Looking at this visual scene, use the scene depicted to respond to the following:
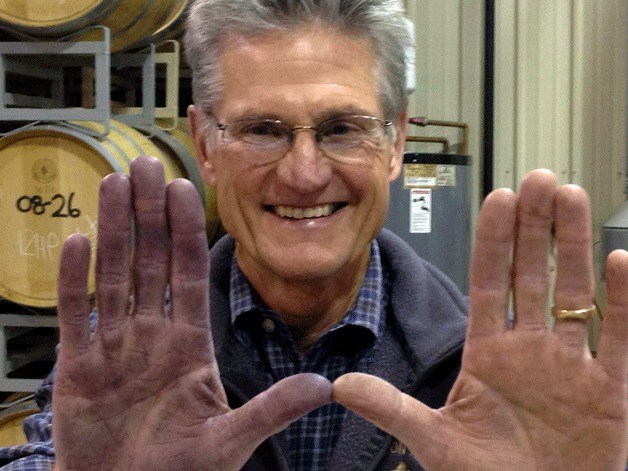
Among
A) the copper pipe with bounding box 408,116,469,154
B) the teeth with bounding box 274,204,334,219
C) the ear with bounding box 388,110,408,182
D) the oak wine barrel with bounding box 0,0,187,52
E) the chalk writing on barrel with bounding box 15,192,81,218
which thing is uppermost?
the oak wine barrel with bounding box 0,0,187,52

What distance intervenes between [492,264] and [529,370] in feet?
0.57

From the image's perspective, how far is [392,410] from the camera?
1.13 meters

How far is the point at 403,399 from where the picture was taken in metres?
1.15

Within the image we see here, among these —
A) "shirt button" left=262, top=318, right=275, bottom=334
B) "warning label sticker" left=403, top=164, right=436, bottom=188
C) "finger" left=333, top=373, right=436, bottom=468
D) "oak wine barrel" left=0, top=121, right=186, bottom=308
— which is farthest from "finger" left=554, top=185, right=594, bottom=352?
"warning label sticker" left=403, top=164, right=436, bottom=188

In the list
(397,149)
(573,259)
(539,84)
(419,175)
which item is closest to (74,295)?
(573,259)

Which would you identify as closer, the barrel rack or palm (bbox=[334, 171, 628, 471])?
palm (bbox=[334, 171, 628, 471])

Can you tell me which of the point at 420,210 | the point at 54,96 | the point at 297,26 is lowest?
the point at 420,210

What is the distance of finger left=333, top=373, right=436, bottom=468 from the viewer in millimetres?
1104

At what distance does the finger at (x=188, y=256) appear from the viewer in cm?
116

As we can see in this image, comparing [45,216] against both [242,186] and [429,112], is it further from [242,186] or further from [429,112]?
[429,112]

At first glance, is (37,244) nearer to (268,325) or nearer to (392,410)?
(268,325)

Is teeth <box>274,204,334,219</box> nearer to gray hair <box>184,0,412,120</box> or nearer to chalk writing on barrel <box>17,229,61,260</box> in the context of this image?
gray hair <box>184,0,412,120</box>

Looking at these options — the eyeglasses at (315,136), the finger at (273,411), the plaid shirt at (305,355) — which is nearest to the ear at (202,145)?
the eyeglasses at (315,136)

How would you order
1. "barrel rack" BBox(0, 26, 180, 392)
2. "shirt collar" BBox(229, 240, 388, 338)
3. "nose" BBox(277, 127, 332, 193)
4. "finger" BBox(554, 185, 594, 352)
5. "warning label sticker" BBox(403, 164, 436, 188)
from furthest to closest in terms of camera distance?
1. "warning label sticker" BBox(403, 164, 436, 188)
2. "barrel rack" BBox(0, 26, 180, 392)
3. "shirt collar" BBox(229, 240, 388, 338)
4. "nose" BBox(277, 127, 332, 193)
5. "finger" BBox(554, 185, 594, 352)
